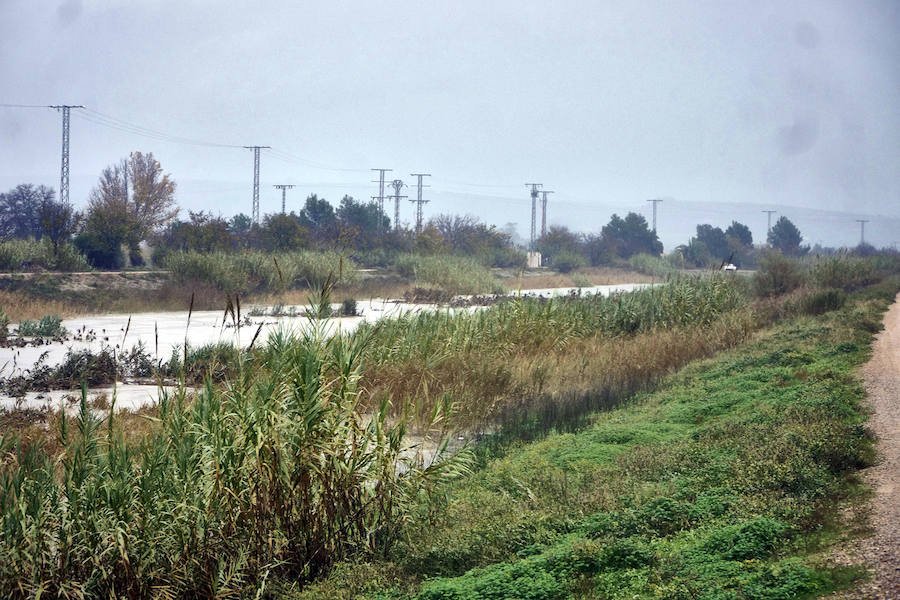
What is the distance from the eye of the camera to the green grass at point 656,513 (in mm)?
4699

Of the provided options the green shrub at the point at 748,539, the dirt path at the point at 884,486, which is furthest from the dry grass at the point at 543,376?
the green shrub at the point at 748,539

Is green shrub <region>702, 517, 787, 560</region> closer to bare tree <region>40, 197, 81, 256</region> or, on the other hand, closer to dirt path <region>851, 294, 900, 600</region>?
→ dirt path <region>851, 294, 900, 600</region>

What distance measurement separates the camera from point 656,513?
19.0ft

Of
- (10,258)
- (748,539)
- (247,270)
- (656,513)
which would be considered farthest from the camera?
(247,270)

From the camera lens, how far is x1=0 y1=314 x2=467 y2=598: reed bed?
191 inches

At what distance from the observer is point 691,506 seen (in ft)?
19.2

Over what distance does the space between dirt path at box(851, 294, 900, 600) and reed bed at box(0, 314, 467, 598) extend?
2.89 metres

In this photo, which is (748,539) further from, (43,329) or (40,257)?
(40,257)

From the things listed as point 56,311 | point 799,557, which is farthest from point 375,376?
point 56,311

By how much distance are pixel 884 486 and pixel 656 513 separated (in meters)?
1.66

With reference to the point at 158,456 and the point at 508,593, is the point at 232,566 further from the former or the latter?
the point at 508,593

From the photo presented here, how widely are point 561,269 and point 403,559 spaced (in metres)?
61.5

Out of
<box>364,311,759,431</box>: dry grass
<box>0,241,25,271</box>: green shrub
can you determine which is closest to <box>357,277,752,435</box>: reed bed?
<box>364,311,759,431</box>: dry grass

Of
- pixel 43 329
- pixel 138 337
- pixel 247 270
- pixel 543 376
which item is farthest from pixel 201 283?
pixel 543 376
